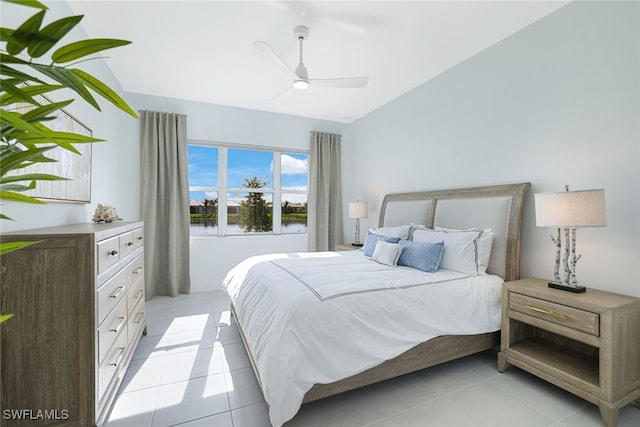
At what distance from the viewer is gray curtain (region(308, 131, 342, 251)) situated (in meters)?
4.96

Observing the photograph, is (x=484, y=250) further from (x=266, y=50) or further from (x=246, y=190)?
A: (x=246, y=190)

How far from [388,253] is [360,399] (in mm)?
1260

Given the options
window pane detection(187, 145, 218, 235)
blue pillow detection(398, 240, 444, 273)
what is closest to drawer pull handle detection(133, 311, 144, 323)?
window pane detection(187, 145, 218, 235)

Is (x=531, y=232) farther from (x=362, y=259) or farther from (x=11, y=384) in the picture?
(x=11, y=384)

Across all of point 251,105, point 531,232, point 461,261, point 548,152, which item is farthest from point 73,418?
point 251,105

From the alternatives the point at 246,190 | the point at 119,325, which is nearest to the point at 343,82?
the point at 246,190

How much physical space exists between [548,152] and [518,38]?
1.08m

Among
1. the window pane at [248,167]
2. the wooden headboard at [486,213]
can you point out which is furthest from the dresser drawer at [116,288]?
the wooden headboard at [486,213]

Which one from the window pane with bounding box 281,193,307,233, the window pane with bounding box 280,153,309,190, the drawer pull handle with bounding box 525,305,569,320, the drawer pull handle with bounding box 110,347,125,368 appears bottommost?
the drawer pull handle with bounding box 110,347,125,368

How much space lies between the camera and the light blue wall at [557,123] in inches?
78.3

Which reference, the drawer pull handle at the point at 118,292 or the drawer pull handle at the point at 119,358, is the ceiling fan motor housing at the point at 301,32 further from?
the drawer pull handle at the point at 119,358

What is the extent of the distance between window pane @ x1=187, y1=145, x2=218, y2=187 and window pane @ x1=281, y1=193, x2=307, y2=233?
3.93 feet

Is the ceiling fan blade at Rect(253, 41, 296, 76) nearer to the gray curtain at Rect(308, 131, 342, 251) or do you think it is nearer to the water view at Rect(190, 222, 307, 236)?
the gray curtain at Rect(308, 131, 342, 251)

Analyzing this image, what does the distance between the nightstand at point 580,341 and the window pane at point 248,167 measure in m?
3.77
